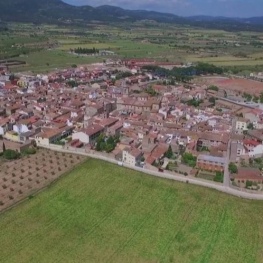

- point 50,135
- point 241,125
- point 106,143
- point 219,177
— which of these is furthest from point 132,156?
point 241,125

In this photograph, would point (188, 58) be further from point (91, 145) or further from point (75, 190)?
point (75, 190)

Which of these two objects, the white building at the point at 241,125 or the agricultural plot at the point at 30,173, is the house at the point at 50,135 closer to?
the agricultural plot at the point at 30,173

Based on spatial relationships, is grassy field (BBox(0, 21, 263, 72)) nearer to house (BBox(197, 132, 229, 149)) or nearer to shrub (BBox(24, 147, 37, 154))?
shrub (BBox(24, 147, 37, 154))

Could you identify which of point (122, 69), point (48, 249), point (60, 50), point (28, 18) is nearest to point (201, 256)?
point (48, 249)

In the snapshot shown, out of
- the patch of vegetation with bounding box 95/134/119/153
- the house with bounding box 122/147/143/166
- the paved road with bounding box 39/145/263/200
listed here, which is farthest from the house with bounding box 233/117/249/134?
the paved road with bounding box 39/145/263/200

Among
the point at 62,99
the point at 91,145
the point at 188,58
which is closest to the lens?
the point at 91,145

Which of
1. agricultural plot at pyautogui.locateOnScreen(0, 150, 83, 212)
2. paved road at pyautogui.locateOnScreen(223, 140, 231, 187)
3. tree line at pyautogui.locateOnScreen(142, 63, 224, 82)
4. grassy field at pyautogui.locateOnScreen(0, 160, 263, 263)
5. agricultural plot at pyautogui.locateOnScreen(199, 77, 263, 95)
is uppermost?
paved road at pyautogui.locateOnScreen(223, 140, 231, 187)
